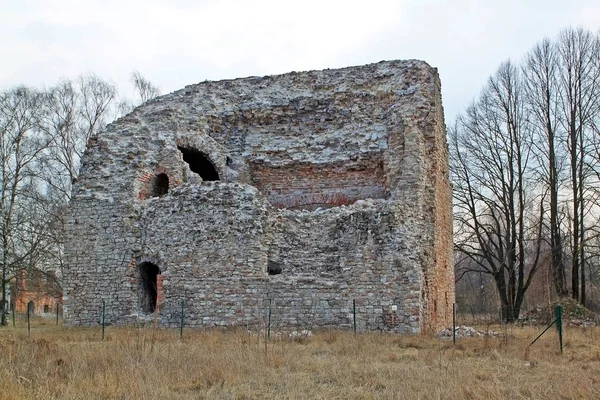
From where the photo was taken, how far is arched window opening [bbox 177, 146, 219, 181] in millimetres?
16781

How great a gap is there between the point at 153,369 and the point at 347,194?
9.76 meters

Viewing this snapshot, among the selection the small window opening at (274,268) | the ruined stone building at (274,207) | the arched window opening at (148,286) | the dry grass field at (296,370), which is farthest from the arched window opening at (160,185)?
the dry grass field at (296,370)

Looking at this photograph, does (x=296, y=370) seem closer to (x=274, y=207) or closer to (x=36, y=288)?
(x=274, y=207)

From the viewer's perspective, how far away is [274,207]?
15172 millimetres

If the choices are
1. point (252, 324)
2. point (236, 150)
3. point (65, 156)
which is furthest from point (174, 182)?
point (65, 156)

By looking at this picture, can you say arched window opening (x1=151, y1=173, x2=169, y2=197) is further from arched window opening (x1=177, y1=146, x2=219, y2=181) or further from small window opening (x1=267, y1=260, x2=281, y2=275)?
small window opening (x1=267, y1=260, x2=281, y2=275)

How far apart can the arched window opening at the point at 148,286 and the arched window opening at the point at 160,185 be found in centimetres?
195

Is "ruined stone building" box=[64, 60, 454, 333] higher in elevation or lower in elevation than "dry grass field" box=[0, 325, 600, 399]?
higher

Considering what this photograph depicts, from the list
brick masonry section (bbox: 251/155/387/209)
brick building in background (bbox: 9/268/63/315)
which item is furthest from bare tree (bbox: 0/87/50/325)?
brick masonry section (bbox: 251/155/387/209)

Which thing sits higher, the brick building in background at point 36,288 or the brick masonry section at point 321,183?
the brick masonry section at point 321,183

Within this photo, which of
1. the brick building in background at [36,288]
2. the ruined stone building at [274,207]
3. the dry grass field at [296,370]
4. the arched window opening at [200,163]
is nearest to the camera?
the dry grass field at [296,370]

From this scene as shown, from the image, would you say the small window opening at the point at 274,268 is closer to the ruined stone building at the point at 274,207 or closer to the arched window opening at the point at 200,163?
the ruined stone building at the point at 274,207

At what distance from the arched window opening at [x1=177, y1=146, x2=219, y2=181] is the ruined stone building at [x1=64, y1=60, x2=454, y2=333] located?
0.15ft

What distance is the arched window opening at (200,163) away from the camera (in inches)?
661
